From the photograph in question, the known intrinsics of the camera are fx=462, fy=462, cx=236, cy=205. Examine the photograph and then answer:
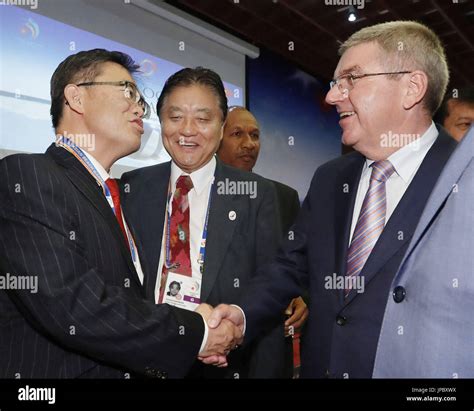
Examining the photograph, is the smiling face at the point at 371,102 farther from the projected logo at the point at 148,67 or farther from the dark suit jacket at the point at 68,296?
the projected logo at the point at 148,67

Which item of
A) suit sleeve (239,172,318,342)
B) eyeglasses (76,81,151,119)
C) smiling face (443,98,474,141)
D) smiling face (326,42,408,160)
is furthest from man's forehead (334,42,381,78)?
smiling face (443,98,474,141)

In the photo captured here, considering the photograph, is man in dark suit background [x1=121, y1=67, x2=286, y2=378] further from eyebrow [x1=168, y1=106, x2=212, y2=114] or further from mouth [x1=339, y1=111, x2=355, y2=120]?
mouth [x1=339, y1=111, x2=355, y2=120]

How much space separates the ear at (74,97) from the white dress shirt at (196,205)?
1.99ft

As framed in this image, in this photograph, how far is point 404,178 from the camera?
5.15 ft

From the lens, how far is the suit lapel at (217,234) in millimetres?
1975

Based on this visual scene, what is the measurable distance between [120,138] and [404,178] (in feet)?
3.57

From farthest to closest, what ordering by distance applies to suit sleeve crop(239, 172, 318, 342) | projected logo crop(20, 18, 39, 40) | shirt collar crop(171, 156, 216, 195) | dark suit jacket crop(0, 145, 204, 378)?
projected logo crop(20, 18, 39, 40) → shirt collar crop(171, 156, 216, 195) → suit sleeve crop(239, 172, 318, 342) → dark suit jacket crop(0, 145, 204, 378)

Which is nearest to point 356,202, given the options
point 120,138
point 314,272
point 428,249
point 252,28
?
point 314,272

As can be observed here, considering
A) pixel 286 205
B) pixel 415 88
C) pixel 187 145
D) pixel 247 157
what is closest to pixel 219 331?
pixel 187 145

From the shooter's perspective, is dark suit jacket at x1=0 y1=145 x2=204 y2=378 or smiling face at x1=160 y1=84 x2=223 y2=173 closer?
dark suit jacket at x1=0 y1=145 x2=204 y2=378

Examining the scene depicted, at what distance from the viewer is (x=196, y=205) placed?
2.17 meters

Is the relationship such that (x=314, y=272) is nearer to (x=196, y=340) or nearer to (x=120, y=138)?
(x=196, y=340)

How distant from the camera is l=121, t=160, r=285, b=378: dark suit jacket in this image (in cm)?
201

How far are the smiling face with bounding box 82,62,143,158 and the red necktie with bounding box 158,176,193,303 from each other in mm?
376
